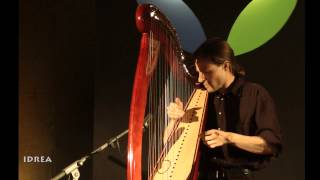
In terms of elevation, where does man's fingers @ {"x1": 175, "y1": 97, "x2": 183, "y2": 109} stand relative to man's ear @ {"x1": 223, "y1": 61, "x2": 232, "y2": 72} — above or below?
below

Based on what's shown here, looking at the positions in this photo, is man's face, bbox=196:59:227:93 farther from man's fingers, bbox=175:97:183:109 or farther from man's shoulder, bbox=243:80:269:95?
man's fingers, bbox=175:97:183:109

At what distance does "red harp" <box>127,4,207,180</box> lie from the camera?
1.31 meters

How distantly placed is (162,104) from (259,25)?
30.7 inches

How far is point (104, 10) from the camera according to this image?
2342mm

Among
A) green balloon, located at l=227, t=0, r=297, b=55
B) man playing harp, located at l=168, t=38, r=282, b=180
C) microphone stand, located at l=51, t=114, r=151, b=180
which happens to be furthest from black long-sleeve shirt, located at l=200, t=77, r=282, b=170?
microphone stand, located at l=51, t=114, r=151, b=180

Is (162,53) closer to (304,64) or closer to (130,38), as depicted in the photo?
(130,38)

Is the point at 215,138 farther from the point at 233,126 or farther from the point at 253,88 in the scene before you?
the point at 253,88

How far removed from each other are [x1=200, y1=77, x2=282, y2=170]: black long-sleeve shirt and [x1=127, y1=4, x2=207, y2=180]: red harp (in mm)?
280

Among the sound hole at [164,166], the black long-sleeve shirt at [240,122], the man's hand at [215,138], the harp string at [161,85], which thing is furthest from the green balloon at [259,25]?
the sound hole at [164,166]

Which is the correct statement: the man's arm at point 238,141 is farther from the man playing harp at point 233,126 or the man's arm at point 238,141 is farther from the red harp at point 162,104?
the red harp at point 162,104

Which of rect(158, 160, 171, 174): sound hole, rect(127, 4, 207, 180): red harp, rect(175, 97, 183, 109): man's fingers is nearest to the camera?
rect(127, 4, 207, 180): red harp

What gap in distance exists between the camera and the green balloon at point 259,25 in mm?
2285

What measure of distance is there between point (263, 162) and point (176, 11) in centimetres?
97

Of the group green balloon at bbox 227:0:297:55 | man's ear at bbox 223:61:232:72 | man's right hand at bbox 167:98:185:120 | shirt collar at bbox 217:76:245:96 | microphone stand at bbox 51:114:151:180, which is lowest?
microphone stand at bbox 51:114:151:180
